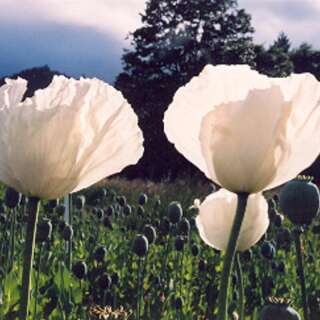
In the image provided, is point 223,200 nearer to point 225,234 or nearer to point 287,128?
point 225,234

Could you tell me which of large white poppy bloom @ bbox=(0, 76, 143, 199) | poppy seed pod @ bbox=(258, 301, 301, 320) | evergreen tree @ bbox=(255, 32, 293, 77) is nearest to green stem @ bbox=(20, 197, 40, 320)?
large white poppy bloom @ bbox=(0, 76, 143, 199)

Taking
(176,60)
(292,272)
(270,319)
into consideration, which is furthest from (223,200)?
(176,60)

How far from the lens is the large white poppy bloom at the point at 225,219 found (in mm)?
1516

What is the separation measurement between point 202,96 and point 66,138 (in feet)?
0.62

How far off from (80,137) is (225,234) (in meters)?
0.38

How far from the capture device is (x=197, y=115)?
121 centimetres

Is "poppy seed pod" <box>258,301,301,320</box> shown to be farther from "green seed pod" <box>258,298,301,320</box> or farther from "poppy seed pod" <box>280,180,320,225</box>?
"poppy seed pod" <box>280,180,320,225</box>

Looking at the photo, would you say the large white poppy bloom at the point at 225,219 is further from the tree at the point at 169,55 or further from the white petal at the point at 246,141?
the tree at the point at 169,55

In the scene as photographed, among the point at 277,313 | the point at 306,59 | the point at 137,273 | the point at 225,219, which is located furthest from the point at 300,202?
the point at 306,59

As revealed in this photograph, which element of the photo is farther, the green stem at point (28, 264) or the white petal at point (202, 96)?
the white petal at point (202, 96)

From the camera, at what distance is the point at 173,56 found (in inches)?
1539

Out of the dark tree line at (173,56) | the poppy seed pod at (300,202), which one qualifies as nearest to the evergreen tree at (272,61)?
the dark tree line at (173,56)

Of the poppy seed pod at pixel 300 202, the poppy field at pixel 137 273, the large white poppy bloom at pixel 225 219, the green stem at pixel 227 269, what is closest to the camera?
the green stem at pixel 227 269

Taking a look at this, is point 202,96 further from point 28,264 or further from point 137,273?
point 137,273
